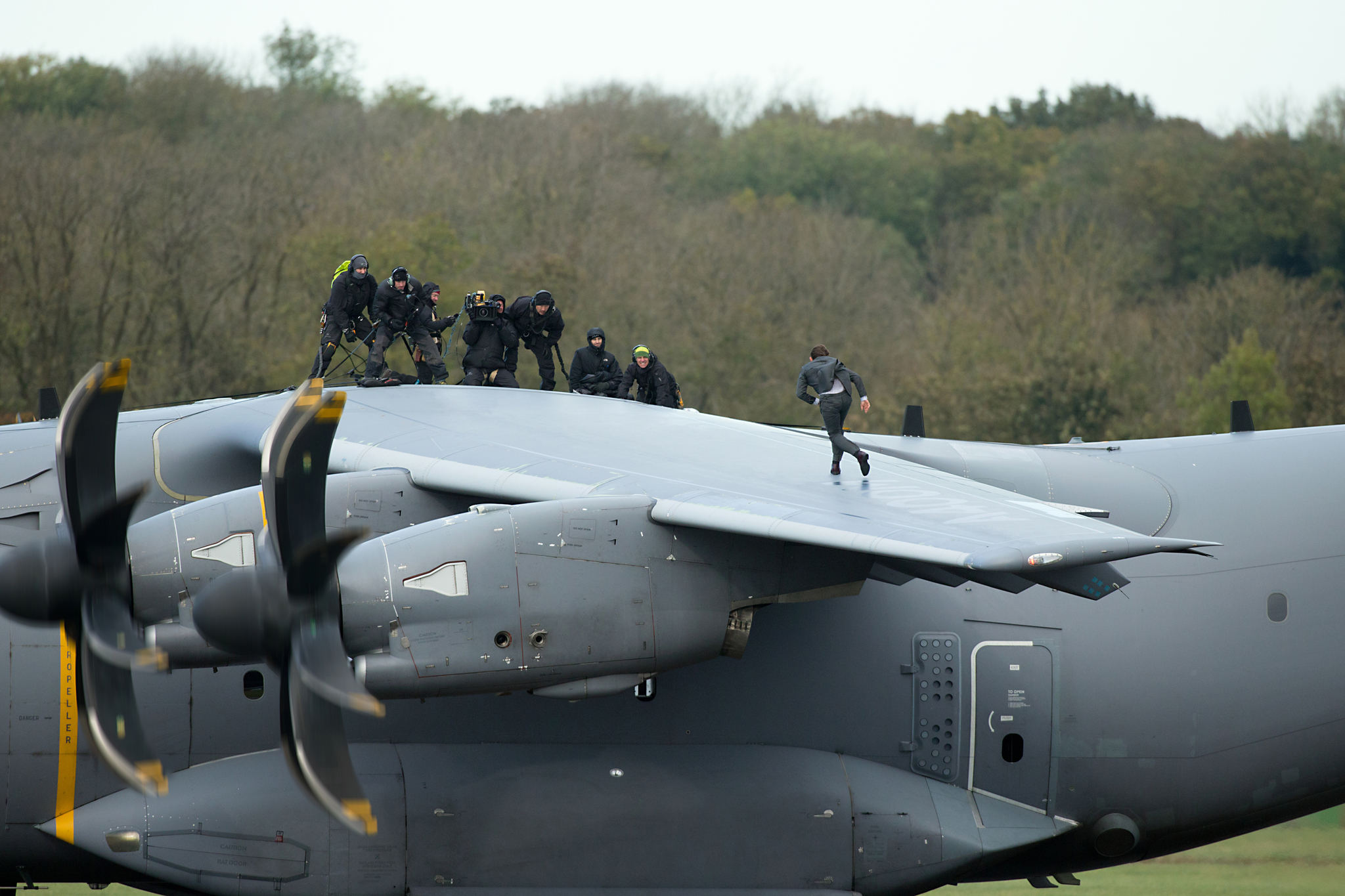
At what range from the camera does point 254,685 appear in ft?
31.5

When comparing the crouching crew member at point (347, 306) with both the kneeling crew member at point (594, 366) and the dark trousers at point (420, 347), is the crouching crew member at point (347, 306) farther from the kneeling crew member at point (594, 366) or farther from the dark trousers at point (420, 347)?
the kneeling crew member at point (594, 366)

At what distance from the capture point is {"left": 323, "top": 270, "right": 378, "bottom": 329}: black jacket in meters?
11.8

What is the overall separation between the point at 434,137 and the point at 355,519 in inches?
2150

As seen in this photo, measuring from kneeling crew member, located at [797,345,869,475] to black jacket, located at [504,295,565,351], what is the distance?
4146 millimetres

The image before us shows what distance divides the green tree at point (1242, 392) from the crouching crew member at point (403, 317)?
27416mm

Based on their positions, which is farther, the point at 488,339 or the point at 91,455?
the point at 488,339

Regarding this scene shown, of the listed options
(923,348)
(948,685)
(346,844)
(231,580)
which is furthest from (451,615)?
(923,348)

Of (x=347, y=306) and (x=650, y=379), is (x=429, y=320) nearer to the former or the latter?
(x=347, y=306)

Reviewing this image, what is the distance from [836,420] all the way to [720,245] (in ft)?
139

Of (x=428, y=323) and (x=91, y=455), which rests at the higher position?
(x=428, y=323)

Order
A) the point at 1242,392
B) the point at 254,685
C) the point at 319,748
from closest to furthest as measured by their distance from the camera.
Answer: the point at 319,748 → the point at 254,685 → the point at 1242,392

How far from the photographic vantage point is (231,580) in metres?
7.43

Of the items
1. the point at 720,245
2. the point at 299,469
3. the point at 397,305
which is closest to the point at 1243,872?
the point at 397,305

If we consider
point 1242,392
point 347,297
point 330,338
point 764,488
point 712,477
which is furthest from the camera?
point 1242,392
